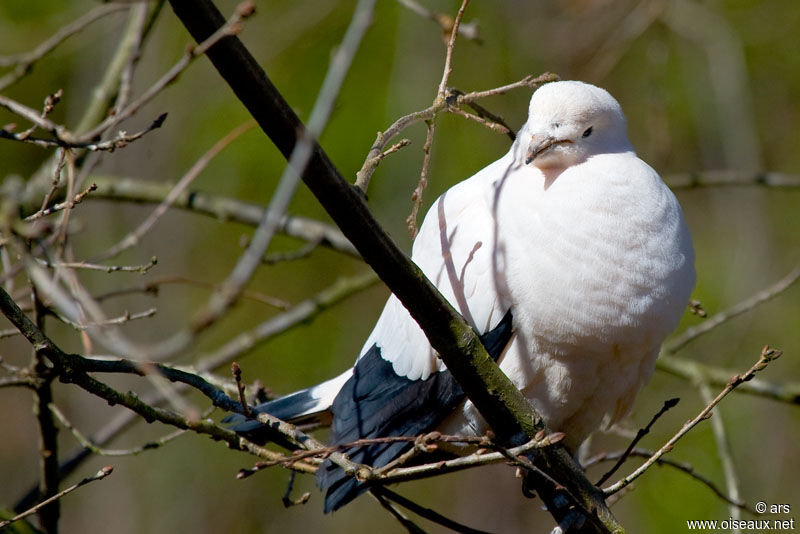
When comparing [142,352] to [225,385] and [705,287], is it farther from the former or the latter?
[705,287]

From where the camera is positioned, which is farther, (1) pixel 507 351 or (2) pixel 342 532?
(2) pixel 342 532

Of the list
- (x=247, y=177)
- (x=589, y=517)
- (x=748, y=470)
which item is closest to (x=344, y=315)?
(x=247, y=177)

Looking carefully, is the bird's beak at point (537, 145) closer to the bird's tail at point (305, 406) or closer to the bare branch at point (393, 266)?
the bare branch at point (393, 266)

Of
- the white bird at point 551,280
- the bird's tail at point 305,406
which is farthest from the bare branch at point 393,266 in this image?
the bird's tail at point 305,406

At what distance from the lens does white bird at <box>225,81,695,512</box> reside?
2.34 meters

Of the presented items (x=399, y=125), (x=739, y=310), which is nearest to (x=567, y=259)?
(x=399, y=125)

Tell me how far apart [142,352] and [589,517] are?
4.38ft

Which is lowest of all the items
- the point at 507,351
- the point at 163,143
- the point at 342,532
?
the point at 342,532

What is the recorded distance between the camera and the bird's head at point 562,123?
97.0 inches

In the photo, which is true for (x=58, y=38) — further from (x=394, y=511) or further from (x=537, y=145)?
(x=394, y=511)

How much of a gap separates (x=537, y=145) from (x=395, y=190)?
2890mm

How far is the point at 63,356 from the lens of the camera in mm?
1920

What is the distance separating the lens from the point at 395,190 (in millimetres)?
5305

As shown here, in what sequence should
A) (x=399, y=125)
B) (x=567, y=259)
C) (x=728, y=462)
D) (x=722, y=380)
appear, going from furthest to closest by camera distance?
(x=722, y=380)
(x=728, y=462)
(x=567, y=259)
(x=399, y=125)
